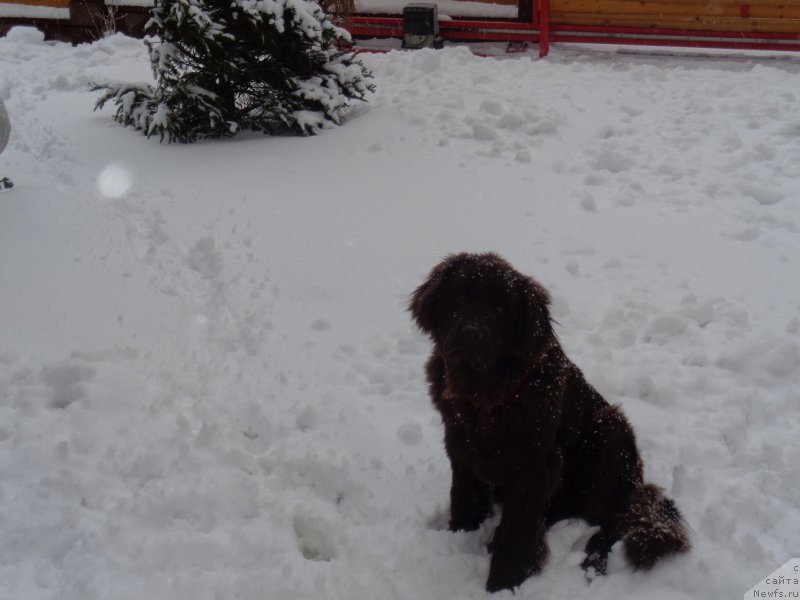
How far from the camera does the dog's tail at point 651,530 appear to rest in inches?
109

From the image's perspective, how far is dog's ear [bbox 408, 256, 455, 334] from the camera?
2.91 metres

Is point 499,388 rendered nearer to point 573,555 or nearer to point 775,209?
point 573,555

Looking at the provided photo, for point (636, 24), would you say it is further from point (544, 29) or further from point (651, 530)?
point (651, 530)

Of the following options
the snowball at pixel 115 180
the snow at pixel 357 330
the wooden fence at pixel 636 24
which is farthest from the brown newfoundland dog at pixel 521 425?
the wooden fence at pixel 636 24

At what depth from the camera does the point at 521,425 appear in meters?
2.80

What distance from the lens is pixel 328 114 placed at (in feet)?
26.9

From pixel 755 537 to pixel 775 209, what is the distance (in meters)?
3.86

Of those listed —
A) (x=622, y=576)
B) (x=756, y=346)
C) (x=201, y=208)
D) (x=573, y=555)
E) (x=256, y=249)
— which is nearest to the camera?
(x=622, y=576)

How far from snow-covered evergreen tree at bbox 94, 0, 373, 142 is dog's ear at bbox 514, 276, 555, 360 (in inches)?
224

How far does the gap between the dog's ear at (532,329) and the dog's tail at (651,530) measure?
0.79 metres

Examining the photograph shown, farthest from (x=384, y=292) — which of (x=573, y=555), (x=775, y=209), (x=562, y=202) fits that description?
(x=775, y=209)

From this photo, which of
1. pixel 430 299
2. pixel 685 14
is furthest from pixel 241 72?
pixel 685 14

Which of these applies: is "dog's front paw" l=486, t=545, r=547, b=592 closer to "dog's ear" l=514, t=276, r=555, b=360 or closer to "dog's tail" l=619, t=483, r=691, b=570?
"dog's tail" l=619, t=483, r=691, b=570

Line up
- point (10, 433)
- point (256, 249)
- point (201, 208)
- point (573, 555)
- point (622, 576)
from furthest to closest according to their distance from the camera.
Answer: point (201, 208) → point (256, 249) → point (10, 433) → point (573, 555) → point (622, 576)
